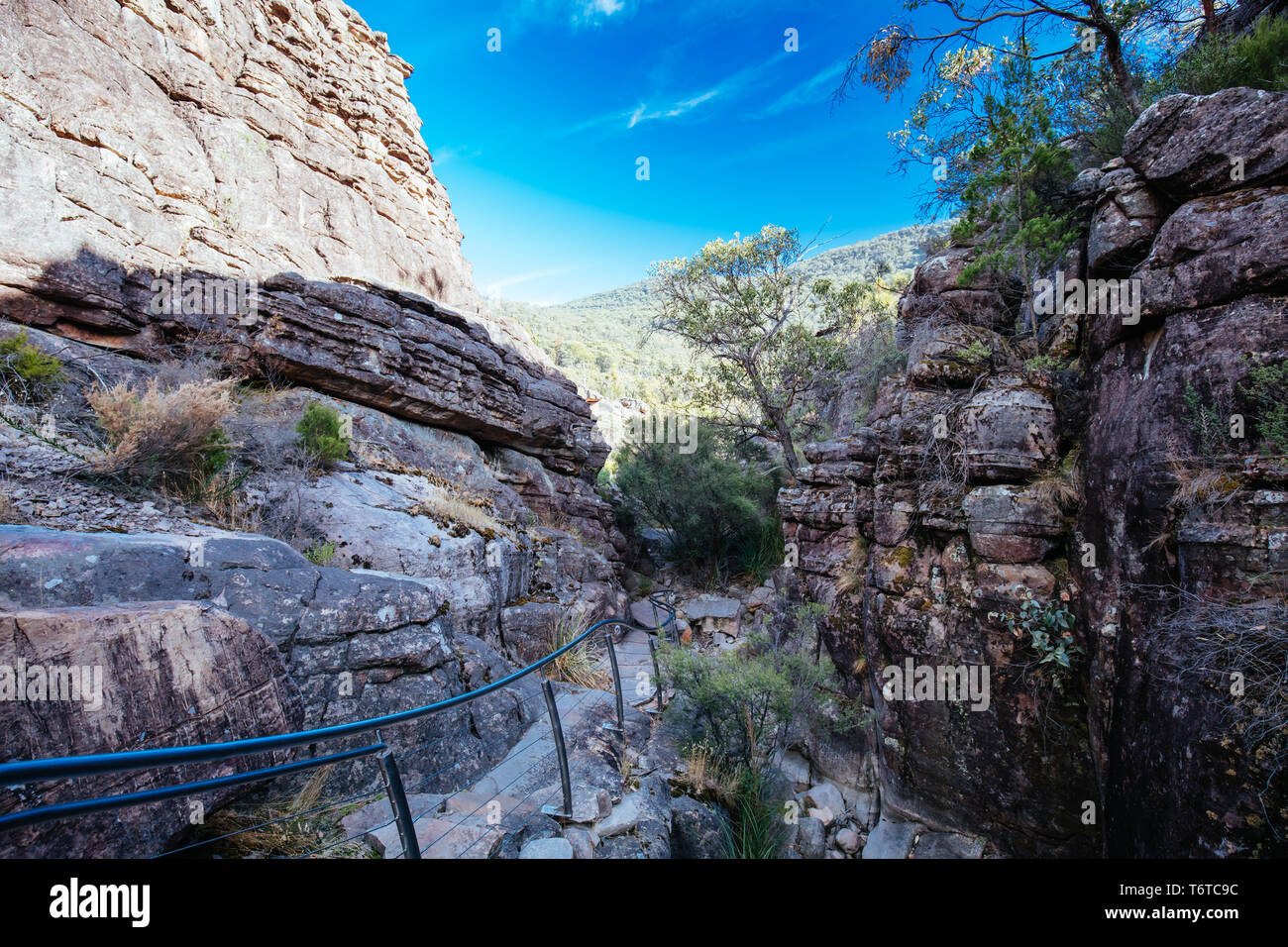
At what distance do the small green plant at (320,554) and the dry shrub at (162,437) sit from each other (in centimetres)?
123

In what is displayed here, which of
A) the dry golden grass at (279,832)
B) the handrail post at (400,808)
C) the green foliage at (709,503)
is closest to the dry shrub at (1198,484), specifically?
the handrail post at (400,808)

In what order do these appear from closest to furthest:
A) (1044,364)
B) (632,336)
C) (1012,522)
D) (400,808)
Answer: (400,808)
(1012,522)
(1044,364)
(632,336)

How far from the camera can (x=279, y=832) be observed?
2842 millimetres

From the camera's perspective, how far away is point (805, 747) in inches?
269

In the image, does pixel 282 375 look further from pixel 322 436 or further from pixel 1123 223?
pixel 1123 223

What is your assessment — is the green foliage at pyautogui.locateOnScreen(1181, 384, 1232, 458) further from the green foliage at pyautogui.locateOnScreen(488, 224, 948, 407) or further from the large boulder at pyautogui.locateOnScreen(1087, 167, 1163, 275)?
the green foliage at pyautogui.locateOnScreen(488, 224, 948, 407)

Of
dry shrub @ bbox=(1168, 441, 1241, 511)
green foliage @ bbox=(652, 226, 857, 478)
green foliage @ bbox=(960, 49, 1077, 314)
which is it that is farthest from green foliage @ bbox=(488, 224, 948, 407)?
dry shrub @ bbox=(1168, 441, 1241, 511)

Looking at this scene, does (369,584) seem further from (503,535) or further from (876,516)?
(876,516)

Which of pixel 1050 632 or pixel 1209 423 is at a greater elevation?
pixel 1209 423

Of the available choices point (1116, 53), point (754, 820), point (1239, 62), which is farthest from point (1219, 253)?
point (754, 820)

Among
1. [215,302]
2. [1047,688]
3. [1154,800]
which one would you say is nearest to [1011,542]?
[1047,688]

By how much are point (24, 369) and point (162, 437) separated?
6.07 ft

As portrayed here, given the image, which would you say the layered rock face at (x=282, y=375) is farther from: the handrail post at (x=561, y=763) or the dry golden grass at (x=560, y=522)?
the handrail post at (x=561, y=763)
